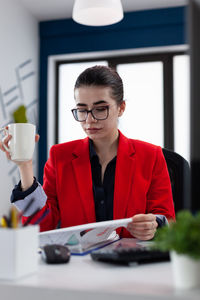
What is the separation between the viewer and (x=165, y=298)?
1.95ft

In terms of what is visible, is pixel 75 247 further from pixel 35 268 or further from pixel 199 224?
pixel 199 224

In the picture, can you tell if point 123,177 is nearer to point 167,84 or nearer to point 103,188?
point 103,188

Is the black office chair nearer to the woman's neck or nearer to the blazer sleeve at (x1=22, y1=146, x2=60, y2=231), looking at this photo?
the woman's neck

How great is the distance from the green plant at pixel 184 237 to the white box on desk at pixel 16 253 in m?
0.25

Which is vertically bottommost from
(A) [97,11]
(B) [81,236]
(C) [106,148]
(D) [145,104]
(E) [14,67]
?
(B) [81,236]

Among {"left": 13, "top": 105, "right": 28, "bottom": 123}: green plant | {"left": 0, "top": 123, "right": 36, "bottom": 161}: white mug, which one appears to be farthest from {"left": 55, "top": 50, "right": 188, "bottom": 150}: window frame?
{"left": 13, "top": 105, "right": 28, "bottom": 123}: green plant

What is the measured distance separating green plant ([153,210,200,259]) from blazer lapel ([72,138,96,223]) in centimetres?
85

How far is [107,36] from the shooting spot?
13.7 feet

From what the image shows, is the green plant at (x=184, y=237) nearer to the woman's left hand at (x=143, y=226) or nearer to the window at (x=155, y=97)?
the woman's left hand at (x=143, y=226)

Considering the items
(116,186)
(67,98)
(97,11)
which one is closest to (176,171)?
(116,186)

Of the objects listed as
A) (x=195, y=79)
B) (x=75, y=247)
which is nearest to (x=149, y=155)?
(x=75, y=247)

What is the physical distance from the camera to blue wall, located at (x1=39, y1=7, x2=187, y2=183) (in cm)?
397

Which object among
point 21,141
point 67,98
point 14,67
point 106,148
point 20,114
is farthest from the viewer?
point 67,98

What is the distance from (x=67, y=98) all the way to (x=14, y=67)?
831 millimetres
